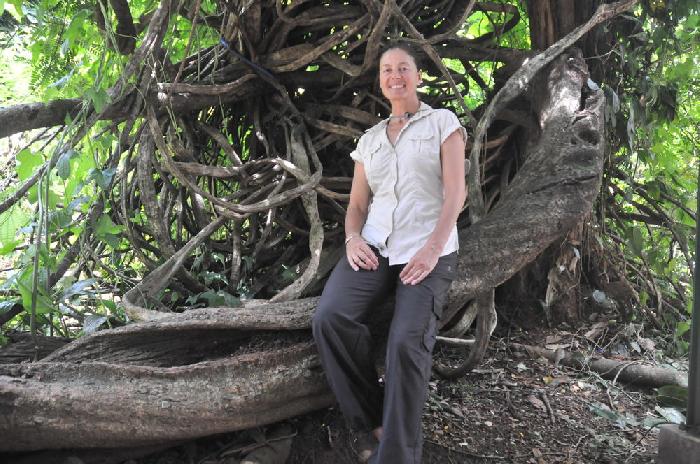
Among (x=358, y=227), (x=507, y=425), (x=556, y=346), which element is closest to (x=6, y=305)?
(x=358, y=227)

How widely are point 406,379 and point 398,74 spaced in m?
0.80

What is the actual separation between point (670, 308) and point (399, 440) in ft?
6.67

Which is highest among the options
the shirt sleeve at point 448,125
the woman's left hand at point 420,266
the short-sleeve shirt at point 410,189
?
the shirt sleeve at point 448,125

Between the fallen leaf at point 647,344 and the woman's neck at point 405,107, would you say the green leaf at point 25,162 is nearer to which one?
the woman's neck at point 405,107

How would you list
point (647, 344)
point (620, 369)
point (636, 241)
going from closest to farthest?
1. point (620, 369)
2. point (647, 344)
3. point (636, 241)

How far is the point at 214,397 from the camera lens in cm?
147

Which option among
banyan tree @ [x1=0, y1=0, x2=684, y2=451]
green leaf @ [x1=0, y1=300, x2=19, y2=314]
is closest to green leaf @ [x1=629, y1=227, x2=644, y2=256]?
banyan tree @ [x1=0, y1=0, x2=684, y2=451]

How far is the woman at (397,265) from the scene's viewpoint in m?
1.42

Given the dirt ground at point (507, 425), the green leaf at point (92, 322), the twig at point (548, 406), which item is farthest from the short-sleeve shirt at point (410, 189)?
the green leaf at point (92, 322)

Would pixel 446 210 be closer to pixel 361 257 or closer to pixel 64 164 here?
pixel 361 257

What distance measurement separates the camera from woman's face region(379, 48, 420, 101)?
65.4 inches

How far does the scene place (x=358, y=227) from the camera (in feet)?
5.83

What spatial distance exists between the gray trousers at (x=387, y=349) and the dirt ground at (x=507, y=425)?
0.21 metres

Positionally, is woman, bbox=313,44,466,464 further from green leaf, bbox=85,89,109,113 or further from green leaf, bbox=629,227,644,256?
green leaf, bbox=629,227,644,256
